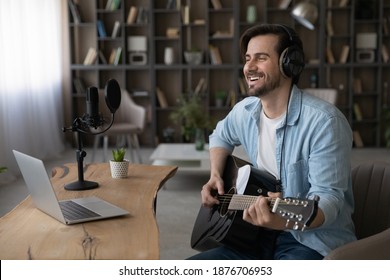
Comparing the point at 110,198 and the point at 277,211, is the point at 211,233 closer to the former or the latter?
the point at 110,198

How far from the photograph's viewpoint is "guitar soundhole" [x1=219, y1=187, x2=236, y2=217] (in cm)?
169

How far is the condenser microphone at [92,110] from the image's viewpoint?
168cm

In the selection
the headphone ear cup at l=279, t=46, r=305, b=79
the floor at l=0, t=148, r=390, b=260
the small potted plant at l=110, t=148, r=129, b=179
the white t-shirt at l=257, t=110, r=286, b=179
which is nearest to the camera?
the headphone ear cup at l=279, t=46, r=305, b=79

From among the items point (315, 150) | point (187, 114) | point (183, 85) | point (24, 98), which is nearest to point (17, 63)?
point (24, 98)

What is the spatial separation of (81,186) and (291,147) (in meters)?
0.67

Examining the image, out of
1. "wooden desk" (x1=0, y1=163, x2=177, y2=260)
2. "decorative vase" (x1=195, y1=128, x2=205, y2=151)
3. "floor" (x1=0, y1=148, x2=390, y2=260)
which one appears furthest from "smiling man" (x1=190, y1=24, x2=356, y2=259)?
"decorative vase" (x1=195, y1=128, x2=205, y2=151)

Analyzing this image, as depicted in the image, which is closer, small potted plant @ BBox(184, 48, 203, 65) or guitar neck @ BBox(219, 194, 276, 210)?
guitar neck @ BBox(219, 194, 276, 210)

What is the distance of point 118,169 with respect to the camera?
1.83 meters

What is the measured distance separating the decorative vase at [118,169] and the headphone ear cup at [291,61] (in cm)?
64

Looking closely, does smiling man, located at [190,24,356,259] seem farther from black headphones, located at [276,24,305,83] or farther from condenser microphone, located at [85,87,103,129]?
condenser microphone, located at [85,87,103,129]

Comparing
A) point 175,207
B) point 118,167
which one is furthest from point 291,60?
point 175,207

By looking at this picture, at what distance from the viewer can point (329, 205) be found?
1.35 meters

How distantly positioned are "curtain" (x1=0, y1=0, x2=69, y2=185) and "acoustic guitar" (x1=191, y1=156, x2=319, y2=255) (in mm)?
2792
